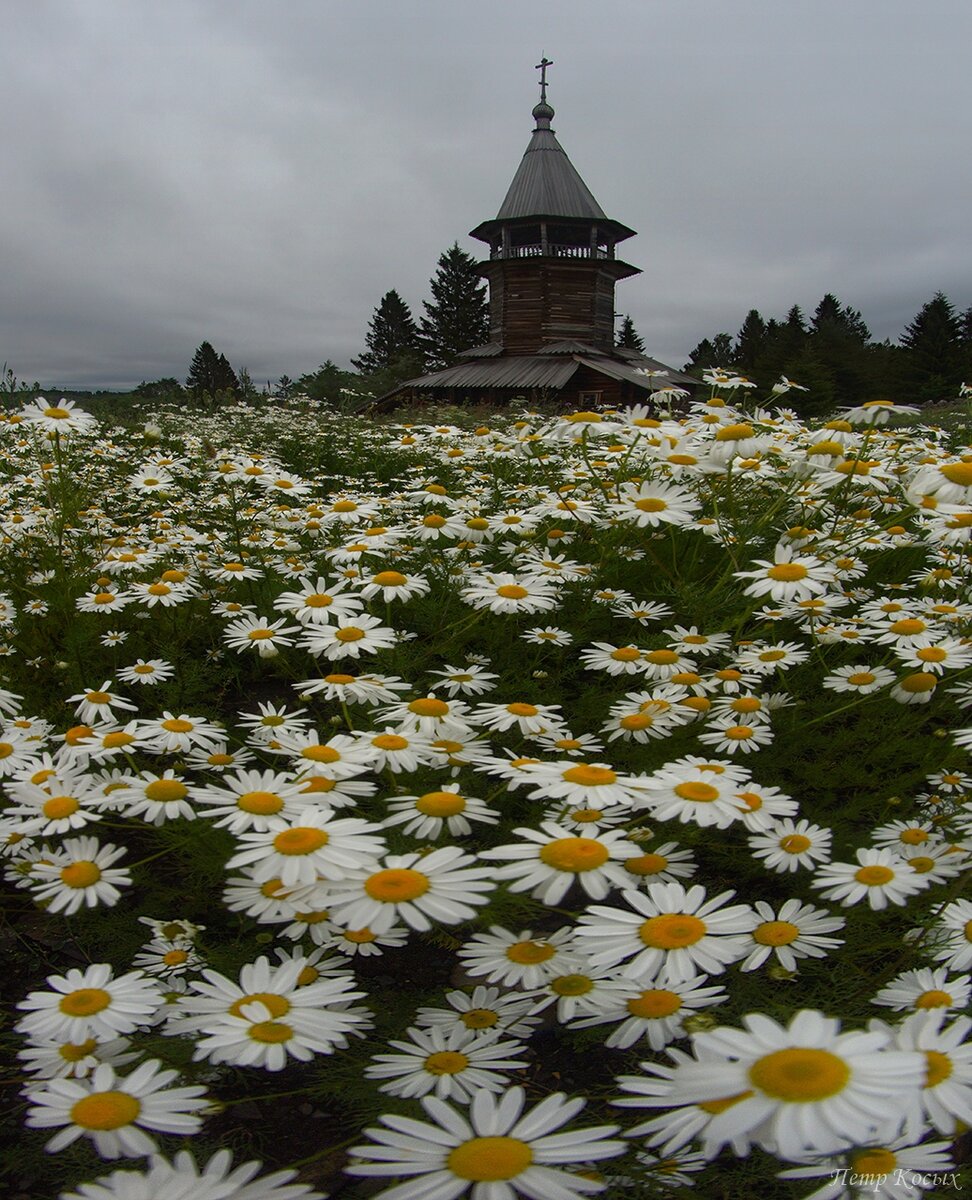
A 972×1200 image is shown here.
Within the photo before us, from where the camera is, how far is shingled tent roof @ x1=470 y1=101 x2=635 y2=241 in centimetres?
2770

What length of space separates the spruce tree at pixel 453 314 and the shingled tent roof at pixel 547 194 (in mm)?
20568

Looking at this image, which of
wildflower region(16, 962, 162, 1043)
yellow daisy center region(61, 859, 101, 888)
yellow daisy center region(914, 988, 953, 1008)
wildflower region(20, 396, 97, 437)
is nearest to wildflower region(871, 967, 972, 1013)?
yellow daisy center region(914, 988, 953, 1008)

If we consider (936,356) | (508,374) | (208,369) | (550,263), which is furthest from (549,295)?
(208,369)

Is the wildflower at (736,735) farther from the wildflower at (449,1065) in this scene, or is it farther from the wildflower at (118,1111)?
the wildflower at (118,1111)

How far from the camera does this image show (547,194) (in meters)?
27.9

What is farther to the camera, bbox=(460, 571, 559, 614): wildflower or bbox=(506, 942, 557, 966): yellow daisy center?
bbox=(460, 571, 559, 614): wildflower

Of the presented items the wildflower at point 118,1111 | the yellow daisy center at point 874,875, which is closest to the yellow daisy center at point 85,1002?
the wildflower at point 118,1111

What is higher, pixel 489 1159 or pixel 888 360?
pixel 888 360

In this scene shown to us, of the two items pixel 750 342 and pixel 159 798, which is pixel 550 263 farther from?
pixel 750 342

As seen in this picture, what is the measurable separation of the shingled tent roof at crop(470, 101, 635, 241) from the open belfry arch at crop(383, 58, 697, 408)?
38 mm

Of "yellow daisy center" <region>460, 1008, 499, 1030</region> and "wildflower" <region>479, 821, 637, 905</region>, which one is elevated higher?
"wildflower" <region>479, 821, 637, 905</region>

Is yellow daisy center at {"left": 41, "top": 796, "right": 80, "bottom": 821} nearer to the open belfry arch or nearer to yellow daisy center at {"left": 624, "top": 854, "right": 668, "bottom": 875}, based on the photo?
yellow daisy center at {"left": 624, "top": 854, "right": 668, "bottom": 875}

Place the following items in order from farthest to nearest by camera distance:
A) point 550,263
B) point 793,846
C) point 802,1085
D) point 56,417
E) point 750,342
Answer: point 750,342 < point 550,263 < point 56,417 < point 793,846 < point 802,1085

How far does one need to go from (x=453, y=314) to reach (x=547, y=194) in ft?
81.1
